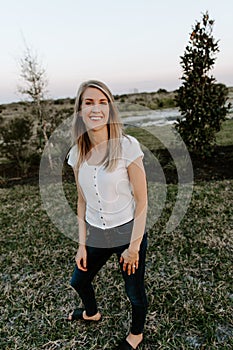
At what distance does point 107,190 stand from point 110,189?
16 mm

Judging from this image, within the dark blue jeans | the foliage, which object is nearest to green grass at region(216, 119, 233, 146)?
the foliage

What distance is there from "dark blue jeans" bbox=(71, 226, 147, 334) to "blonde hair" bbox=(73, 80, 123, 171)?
426 mm

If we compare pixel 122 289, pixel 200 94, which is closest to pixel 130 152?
pixel 122 289

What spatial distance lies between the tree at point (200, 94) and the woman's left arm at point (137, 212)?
371 centimetres

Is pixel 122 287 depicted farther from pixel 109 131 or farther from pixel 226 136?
pixel 226 136

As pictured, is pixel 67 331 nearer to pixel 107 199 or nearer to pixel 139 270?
pixel 139 270

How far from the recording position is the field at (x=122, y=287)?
1796 millimetres

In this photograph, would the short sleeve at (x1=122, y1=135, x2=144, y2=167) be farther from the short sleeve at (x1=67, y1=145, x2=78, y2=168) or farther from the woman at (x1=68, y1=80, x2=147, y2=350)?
the short sleeve at (x1=67, y1=145, x2=78, y2=168)

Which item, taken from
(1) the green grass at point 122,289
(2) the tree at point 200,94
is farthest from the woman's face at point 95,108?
(2) the tree at point 200,94

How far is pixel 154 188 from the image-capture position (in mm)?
4121

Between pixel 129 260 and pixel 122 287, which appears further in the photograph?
pixel 122 287

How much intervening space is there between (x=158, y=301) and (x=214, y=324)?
37 cm

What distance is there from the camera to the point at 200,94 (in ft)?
15.4

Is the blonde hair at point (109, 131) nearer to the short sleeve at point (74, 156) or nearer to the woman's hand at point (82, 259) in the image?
the short sleeve at point (74, 156)
